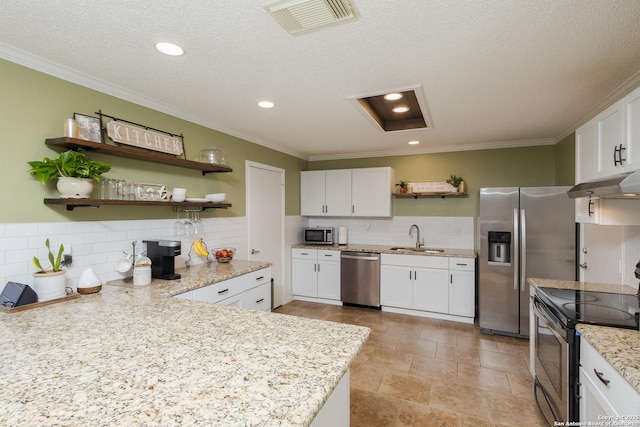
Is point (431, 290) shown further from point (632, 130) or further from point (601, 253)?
point (632, 130)

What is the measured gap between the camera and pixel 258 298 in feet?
9.91

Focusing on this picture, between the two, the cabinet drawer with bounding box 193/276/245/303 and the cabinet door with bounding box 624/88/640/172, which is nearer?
the cabinet door with bounding box 624/88/640/172

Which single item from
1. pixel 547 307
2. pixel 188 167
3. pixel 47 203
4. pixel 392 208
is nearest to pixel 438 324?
pixel 392 208

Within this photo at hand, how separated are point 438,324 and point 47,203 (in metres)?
3.95

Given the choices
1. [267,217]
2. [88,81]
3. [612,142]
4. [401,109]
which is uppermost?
[401,109]

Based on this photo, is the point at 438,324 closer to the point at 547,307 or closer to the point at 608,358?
the point at 547,307

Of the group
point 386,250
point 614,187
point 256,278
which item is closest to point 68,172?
point 256,278

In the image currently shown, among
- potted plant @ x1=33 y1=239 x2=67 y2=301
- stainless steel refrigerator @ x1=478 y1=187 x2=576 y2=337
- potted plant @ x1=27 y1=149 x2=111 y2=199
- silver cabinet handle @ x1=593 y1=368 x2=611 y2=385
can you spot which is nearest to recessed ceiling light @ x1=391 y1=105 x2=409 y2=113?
stainless steel refrigerator @ x1=478 y1=187 x2=576 y2=337

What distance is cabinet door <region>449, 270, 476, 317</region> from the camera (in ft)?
12.7

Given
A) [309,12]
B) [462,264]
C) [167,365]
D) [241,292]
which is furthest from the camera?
[462,264]

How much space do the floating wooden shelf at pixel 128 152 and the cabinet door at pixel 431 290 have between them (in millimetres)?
2746

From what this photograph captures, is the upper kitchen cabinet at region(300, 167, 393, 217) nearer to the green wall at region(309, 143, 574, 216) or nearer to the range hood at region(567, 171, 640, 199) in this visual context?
the green wall at region(309, 143, 574, 216)

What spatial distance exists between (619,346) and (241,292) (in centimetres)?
245

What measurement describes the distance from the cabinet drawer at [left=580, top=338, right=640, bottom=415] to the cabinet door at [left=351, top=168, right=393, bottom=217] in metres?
3.14
